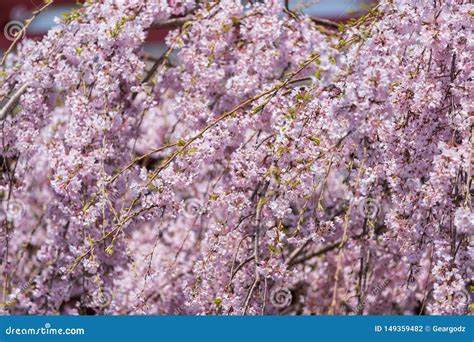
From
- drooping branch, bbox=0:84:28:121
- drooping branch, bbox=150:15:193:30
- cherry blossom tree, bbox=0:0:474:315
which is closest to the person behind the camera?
cherry blossom tree, bbox=0:0:474:315

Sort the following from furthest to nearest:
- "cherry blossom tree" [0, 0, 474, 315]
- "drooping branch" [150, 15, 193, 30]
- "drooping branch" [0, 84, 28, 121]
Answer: "drooping branch" [150, 15, 193, 30] < "drooping branch" [0, 84, 28, 121] < "cherry blossom tree" [0, 0, 474, 315]

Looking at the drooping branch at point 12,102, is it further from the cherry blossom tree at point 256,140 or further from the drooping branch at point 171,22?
the drooping branch at point 171,22

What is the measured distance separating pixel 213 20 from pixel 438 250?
131 cm

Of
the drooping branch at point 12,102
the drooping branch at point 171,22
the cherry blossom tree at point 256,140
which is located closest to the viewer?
the cherry blossom tree at point 256,140

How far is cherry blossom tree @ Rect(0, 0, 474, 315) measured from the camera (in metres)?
2.39

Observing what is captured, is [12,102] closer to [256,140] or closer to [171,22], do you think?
[171,22]

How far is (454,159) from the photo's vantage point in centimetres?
218

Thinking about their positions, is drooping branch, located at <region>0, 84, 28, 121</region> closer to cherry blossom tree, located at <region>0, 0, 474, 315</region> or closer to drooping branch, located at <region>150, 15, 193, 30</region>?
cherry blossom tree, located at <region>0, 0, 474, 315</region>

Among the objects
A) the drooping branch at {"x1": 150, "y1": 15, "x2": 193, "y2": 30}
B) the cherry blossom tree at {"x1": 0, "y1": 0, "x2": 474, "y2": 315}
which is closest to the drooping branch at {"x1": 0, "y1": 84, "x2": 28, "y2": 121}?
the cherry blossom tree at {"x1": 0, "y1": 0, "x2": 474, "y2": 315}

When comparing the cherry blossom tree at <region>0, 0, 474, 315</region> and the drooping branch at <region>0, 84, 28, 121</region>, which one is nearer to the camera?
Result: the cherry blossom tree at <region>0, 0, 474, 315</region>

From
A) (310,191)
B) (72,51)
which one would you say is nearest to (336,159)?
(310,191)

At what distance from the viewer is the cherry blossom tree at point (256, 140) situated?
239cm

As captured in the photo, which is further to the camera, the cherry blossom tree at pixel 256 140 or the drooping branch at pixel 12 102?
the drooping branch at pixel 12 102

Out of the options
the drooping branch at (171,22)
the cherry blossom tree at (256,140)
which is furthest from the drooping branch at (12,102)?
the drooping branch at (171,22)
